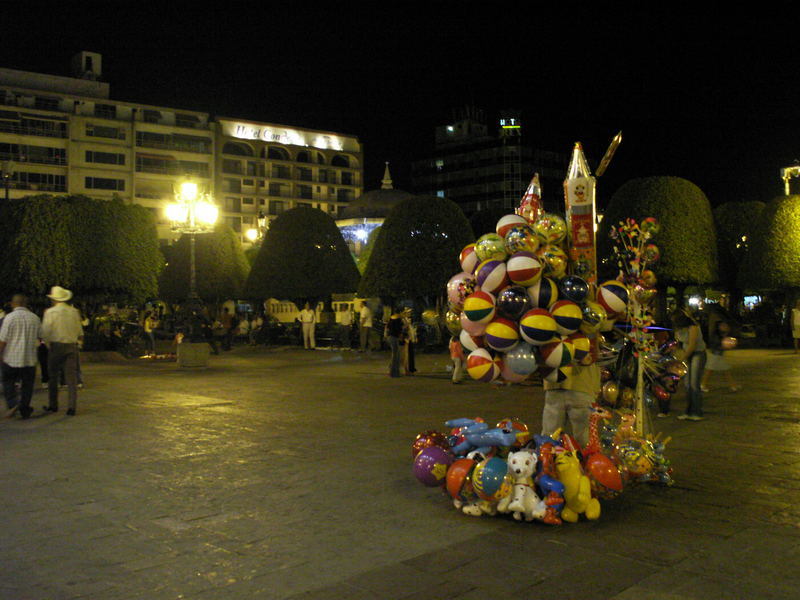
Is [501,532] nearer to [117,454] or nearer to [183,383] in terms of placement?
[117,454]

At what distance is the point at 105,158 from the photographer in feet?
242

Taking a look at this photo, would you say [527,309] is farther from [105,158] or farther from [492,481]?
[105,158]

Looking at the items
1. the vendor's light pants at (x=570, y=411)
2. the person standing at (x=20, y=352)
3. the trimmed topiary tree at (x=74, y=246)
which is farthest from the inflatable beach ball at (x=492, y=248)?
the trimmed topiary tree at (x=74, y=246)

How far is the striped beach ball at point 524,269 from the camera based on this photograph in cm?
604

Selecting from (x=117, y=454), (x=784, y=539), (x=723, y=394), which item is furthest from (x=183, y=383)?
(x=784, y=539)

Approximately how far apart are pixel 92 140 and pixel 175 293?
31684mm

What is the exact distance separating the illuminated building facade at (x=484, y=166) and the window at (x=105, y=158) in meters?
36.8

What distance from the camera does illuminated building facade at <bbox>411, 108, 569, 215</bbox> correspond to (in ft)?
323

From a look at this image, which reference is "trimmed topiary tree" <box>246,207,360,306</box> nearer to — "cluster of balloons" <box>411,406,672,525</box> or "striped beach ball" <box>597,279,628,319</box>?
"cluster of balloons" <box>411,406,672,525</box>

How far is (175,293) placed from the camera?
161 feet

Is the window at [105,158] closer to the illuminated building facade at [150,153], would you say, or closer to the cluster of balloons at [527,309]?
the illuminated building facade at [150,153]

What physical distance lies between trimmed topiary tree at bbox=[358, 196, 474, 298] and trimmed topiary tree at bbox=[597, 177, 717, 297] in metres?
6.82

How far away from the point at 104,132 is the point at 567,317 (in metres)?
76.3

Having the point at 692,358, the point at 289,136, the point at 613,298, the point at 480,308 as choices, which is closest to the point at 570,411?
the point at 613,298
